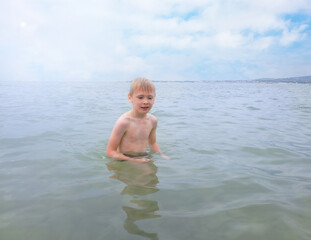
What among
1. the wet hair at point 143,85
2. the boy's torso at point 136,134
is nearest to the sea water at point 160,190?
the boy's torso at point 136,134

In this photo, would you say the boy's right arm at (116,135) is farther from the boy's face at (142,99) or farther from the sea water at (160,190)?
the boy's face at (142,99)

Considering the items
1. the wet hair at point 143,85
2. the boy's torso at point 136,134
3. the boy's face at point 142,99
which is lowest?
the boy's torso at point 136,134

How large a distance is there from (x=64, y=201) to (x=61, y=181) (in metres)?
0.58

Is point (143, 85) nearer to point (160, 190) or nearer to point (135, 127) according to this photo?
point (135, 127)

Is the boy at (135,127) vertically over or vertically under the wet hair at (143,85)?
under

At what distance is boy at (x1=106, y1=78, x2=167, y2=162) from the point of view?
3.58 m

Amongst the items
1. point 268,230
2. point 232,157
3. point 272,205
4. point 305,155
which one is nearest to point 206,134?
point 232,157

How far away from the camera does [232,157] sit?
399 centimetres

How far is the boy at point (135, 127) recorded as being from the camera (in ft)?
11.7

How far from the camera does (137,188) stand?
2666 mm

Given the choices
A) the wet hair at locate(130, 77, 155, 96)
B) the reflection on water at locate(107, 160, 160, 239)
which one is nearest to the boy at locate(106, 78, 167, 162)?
the wet hair at locate(130, 77, 155, 96)

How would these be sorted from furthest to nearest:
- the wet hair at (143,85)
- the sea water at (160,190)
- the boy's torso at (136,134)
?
the boy's torso at (136,134) < the wet hair at (143,85) < the sea water at (160,190)

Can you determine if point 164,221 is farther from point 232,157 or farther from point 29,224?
point 232,157

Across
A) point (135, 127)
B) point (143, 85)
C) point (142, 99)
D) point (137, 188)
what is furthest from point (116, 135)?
point (137, 188)
